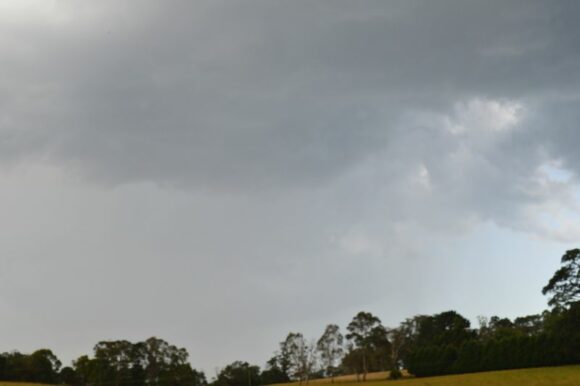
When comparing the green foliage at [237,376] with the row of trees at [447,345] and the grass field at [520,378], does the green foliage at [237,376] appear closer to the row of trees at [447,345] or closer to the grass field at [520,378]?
the row of trees at [447,345]

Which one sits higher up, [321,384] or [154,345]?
[154,345]

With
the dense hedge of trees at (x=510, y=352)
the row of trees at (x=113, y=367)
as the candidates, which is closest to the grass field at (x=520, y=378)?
the dense hedge of trees at (x=510, y=352)

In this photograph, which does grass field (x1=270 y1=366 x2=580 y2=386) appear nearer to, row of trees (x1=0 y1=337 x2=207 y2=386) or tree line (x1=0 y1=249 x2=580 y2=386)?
tree line (x1=0 y1=249 x2=580 y2=386)

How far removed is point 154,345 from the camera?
15538cm

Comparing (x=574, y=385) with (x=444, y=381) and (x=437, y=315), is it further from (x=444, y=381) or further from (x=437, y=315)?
(x=437, y=315)

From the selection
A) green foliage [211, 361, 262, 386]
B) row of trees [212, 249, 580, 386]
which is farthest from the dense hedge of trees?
green foliage [211, 361, 262, 386]

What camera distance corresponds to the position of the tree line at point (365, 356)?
110238 millimetres

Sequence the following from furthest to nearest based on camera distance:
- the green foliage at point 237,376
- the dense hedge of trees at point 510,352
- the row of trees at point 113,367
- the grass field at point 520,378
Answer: the green foliage at point 237,376 < the row of trees at point 113,367 < the dense hedge of trees at point 510,352 < the grass field at point 520,378

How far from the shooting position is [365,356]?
157 meters

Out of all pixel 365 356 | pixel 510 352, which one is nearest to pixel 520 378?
pixel 510 352

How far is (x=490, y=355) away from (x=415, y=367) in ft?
57.1

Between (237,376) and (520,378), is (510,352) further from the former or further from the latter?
(237,376)

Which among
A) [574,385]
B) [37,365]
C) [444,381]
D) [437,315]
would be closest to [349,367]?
[437,315]

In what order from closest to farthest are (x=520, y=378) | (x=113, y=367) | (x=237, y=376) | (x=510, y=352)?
(x=520, y=378) < (x=510, y=352) < (x=113, y=367) < (x=237, y=376)
